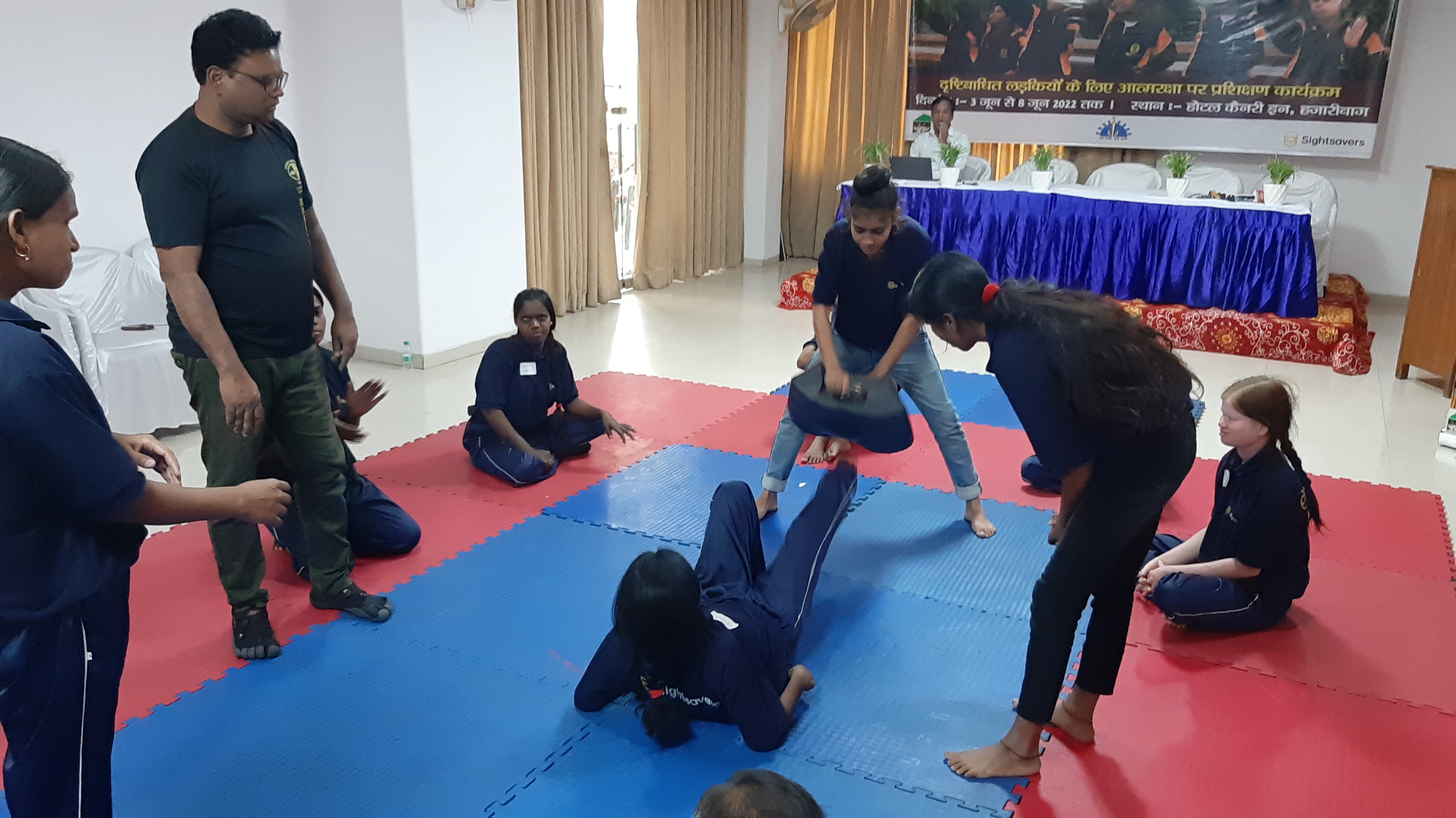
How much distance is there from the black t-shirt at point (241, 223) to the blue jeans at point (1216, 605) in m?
2.56

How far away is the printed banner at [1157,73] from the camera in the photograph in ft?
26.3

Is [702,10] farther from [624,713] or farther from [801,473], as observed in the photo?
[624,713]

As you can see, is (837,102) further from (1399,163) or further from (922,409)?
(922,409)

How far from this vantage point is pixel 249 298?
264 centimetres

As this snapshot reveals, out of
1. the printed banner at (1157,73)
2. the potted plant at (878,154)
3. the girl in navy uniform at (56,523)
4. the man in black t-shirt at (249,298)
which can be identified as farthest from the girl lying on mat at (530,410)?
the printed banner at (1157,73)

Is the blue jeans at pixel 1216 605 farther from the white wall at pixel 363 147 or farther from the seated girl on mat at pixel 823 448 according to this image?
the white wall at pixel 363 147

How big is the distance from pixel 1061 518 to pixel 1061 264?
18.3ft

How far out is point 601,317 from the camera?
7496 mm

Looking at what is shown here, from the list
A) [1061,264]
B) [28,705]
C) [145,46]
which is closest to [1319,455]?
[1061,264]

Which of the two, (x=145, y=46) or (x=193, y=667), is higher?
(x=145, y=46)

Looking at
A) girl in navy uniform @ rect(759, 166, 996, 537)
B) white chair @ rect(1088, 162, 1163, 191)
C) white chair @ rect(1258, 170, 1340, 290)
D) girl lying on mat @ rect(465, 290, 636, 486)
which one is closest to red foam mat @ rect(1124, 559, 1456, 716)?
girl in navy uniform @ rect(759, 166, 996, 537)

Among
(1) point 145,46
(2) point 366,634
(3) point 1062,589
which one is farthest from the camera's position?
(1) point 145,46

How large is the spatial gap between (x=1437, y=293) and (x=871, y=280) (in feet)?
13.8

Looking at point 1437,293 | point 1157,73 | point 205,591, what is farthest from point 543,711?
point 1157,73
